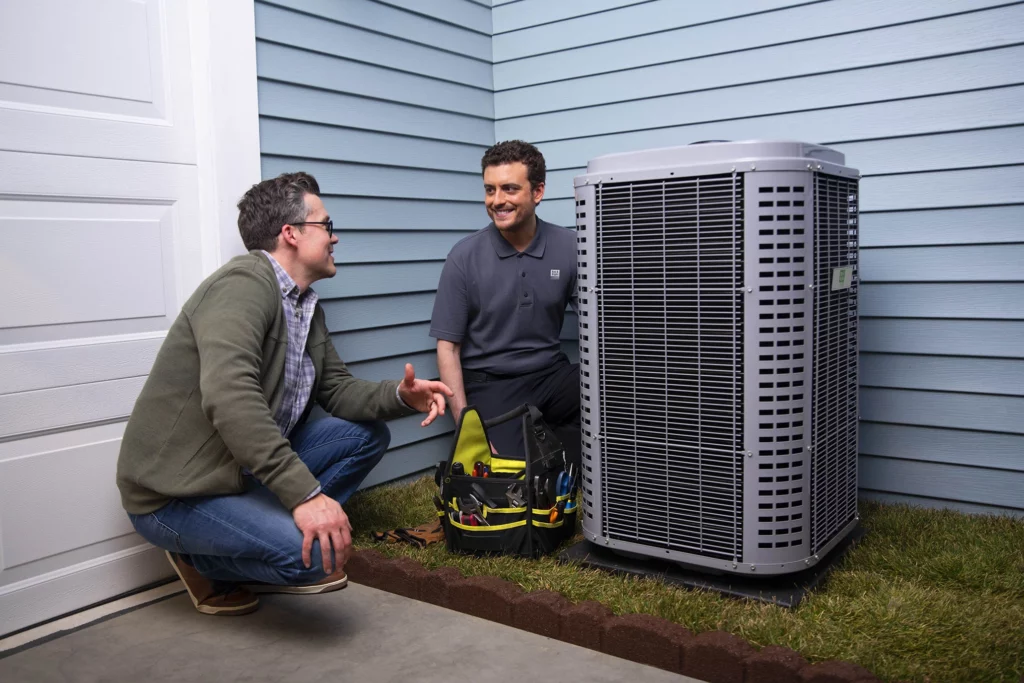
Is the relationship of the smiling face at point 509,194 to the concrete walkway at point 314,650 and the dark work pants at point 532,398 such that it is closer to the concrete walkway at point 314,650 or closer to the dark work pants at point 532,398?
the dark work pants at point 532,398

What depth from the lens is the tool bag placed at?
99.0 inches

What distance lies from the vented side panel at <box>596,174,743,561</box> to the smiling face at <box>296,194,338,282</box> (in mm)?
780

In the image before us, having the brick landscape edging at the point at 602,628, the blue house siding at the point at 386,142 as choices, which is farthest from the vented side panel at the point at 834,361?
the blue house siding at the point at 386,142

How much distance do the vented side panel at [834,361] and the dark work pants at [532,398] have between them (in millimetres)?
1026

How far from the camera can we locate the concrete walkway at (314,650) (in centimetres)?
199

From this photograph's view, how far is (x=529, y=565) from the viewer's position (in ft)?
8.09

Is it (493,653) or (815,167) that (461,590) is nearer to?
(493,653)

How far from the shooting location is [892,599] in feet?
7.06

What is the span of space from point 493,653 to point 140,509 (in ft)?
3.25

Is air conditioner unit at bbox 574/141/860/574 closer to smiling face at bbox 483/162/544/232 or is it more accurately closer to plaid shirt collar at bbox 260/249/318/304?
smiling face at bbox 483/162/544/232

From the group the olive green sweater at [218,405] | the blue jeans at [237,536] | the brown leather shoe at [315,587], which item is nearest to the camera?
the olive green sweater at [218,405]

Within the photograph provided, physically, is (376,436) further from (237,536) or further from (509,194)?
(509,194)

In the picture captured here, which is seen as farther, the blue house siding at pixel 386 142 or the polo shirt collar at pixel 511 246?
the polo shirt collar at pixel 511 246

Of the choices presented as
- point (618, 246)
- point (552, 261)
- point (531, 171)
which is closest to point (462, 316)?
point (552, 261)
